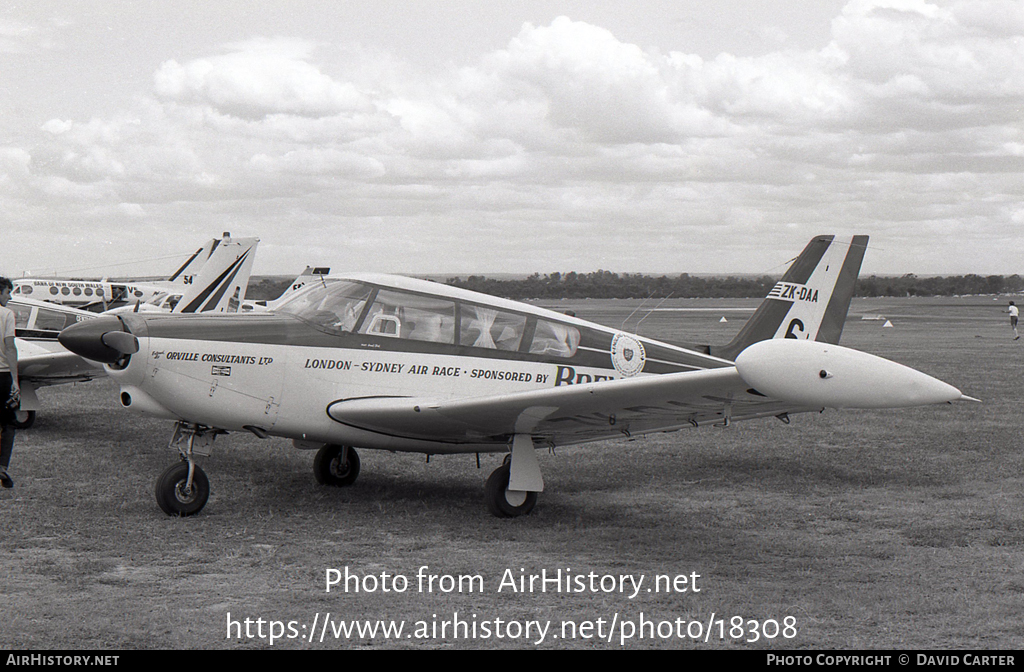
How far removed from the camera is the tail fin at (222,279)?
20891 millimetres

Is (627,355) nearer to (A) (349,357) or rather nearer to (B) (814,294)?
(A) (349,357)

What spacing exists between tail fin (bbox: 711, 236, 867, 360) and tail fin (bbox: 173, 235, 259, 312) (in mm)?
14229

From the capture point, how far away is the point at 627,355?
8.38 m

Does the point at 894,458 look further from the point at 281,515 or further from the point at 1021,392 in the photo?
the point at 1021,392

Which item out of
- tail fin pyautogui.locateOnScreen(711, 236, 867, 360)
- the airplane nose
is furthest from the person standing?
tail fin pyautogui.locateOnScreen(711, 236, 867, 360)

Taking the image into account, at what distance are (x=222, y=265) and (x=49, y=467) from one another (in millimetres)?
11689

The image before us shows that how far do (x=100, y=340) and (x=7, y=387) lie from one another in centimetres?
204

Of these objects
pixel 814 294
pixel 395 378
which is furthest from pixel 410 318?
pixel 814 294

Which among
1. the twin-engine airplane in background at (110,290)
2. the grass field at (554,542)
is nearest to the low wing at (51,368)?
the grass field at (554,542)

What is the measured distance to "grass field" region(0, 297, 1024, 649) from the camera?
4930mm

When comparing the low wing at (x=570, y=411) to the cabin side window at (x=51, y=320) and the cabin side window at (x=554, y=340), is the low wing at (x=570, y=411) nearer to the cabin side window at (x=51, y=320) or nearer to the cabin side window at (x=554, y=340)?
the cabin side window at (x=554, y=340)

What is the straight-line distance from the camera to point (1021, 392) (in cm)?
1780

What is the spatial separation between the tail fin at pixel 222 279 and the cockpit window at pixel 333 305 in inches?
547

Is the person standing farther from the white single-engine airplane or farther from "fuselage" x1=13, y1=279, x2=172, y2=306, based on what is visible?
"fuselage" x1=13, y1=279, x2=172, y2=306
